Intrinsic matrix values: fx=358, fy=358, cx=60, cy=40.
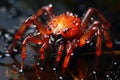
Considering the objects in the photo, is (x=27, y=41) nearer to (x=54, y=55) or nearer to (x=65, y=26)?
(x=54, y=55)

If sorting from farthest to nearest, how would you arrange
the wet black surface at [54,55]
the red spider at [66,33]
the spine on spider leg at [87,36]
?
the spine on spider leg at [87,36] < the red spider at [66,33] < the wet black surface at [54,55]

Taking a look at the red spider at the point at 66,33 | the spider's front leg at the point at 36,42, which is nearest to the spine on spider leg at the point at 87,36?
the red spider at the point at 66,33

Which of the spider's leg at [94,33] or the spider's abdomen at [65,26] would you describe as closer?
the spider's leg at [94,33]

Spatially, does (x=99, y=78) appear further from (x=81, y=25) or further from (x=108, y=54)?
(x=81, y=25)

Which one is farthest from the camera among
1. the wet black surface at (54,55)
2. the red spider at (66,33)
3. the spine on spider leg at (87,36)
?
the spine on spider leg at (87,36)

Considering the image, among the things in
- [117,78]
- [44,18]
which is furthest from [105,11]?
[117,78]

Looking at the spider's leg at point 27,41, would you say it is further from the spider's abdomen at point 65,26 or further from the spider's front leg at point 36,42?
the spider's abdomen at point 65,26

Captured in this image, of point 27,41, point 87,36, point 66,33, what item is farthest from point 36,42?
point 87,36

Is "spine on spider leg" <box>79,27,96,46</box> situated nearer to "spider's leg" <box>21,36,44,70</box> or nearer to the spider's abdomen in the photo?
the spider's abdomen

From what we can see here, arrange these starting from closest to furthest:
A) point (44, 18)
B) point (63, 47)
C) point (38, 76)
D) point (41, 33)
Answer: point (38, 76) → point (63, 47) → point (41, 33) → point (44, 18)
